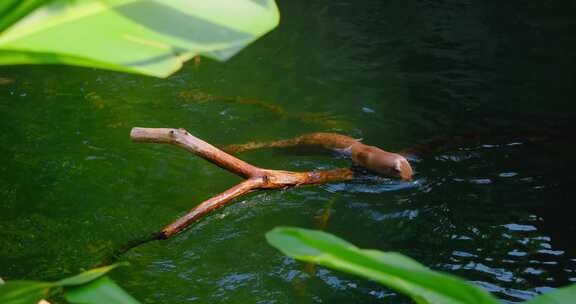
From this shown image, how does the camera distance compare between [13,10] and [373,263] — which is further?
[13,10]

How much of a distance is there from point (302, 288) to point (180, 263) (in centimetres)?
68

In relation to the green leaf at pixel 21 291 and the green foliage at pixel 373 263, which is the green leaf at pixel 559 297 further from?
the green leaf at pixel 21 291

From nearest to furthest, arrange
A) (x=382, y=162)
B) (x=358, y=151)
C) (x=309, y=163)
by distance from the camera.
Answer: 1. (x=382, y=162)
2. (x=358, y=151)
3. (x=309, y=163)

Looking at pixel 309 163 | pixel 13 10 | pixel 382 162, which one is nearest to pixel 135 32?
pixel 13 10

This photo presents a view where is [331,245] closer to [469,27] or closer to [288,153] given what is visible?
[288,153]

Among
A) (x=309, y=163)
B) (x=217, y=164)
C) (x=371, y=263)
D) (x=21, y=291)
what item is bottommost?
(x=21, y=291)

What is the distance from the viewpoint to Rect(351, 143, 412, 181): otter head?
3.42m

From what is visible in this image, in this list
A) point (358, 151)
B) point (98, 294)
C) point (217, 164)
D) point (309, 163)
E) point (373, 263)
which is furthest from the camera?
point (309, 163)

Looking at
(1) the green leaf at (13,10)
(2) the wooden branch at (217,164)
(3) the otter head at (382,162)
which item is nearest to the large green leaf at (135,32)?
(1) the green leaf at (13,10)

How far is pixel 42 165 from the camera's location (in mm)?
4113

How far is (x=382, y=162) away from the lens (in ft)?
11.3

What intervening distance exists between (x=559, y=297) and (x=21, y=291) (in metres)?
0.42

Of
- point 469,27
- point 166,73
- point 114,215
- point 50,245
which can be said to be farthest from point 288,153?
point 166,73

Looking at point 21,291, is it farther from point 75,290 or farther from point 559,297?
point 559,297
